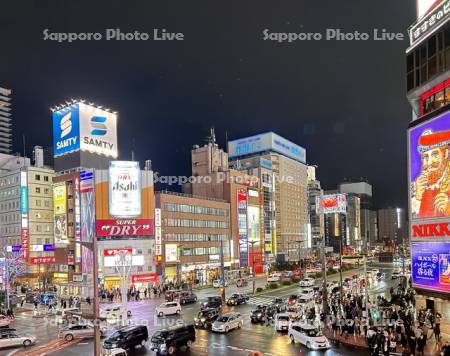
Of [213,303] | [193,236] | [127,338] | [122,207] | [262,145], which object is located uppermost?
[262,145]

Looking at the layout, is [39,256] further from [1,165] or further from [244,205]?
[244,205]

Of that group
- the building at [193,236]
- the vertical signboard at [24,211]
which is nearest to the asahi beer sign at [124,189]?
the building at [193,236]

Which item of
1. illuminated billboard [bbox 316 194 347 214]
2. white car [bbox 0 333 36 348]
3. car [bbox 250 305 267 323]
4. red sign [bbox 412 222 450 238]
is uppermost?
illuminated billboard [bbox 316 194 347 214]

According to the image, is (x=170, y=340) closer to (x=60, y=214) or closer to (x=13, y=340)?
(x=13, y=340)

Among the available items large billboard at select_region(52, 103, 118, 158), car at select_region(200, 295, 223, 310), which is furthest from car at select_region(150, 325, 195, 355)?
large billboard at select_region(52, 103, 118, 158)

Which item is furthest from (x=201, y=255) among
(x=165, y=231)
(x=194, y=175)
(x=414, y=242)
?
(x=414, y=242)

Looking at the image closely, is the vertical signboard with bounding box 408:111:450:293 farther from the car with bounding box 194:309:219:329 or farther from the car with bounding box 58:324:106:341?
the car with bounding box 58:324:106:341

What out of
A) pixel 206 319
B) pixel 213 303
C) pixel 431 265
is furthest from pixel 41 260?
pixel 431 265
